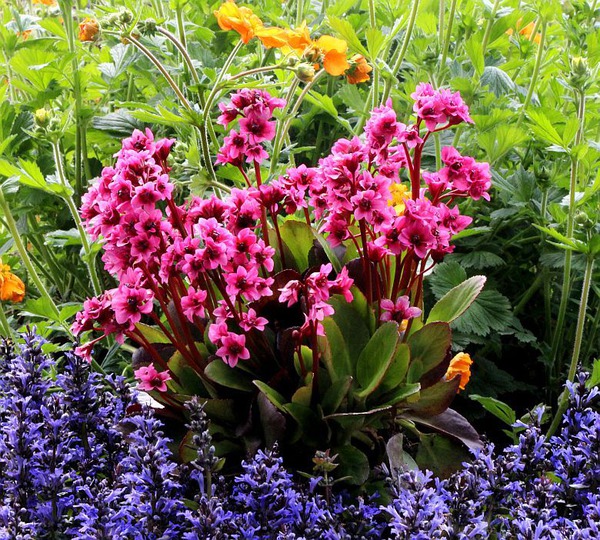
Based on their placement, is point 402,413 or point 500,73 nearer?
point 402,413

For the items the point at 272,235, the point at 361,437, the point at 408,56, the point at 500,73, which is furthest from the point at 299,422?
the point at 408,56

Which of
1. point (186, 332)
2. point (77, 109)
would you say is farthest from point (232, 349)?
point (77, 109)

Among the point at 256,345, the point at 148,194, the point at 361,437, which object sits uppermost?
the point at 148,194

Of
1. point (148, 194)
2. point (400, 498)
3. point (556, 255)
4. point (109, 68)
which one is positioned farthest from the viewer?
point (109, 68)

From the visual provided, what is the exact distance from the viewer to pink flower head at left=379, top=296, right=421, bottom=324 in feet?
5.04

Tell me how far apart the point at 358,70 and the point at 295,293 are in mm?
1045

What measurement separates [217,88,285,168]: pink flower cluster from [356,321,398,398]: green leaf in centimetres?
46

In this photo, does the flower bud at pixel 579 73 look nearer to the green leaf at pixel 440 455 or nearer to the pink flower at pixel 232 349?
the green leaf at pixel 440 455

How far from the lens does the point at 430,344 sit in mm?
1579

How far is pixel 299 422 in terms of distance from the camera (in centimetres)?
148

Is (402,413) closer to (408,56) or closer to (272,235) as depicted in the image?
(272,235)

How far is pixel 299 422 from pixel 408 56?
145cm

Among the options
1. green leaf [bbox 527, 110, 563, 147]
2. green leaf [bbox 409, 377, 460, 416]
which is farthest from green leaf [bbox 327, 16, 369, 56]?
green leaf [bbox 409, 377, 460, 416]

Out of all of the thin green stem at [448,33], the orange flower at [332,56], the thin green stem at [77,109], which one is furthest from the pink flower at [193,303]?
the thin green stem at [448,33]
